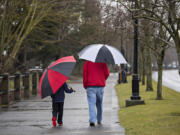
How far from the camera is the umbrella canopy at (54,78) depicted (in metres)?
9.20

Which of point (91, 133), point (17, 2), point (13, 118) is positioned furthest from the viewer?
point (17, 2)

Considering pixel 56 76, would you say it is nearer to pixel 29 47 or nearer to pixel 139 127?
pixel 139 127

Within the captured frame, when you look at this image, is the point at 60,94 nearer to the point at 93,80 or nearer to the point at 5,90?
the point at 93,80

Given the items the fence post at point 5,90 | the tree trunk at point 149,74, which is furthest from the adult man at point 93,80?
the tree trunk at point 149,74

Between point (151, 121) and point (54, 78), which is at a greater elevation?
point (54, 78)

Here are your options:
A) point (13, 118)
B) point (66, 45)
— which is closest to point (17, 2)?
point (13, 118)

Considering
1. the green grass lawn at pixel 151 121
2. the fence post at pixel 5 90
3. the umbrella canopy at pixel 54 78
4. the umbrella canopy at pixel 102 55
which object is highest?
the umbrella canopy at pixel 102 55

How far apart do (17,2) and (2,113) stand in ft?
32.7

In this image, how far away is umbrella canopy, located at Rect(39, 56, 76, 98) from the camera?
9.20 m

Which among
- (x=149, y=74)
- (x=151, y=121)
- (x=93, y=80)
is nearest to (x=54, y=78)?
(x=93, y=80)

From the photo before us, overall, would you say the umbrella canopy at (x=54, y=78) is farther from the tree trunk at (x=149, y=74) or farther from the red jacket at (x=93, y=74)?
the tree trunk at (x=149, y=74)

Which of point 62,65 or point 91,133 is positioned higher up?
point 62,65

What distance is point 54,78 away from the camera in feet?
30.4

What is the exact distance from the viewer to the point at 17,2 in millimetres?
21516
